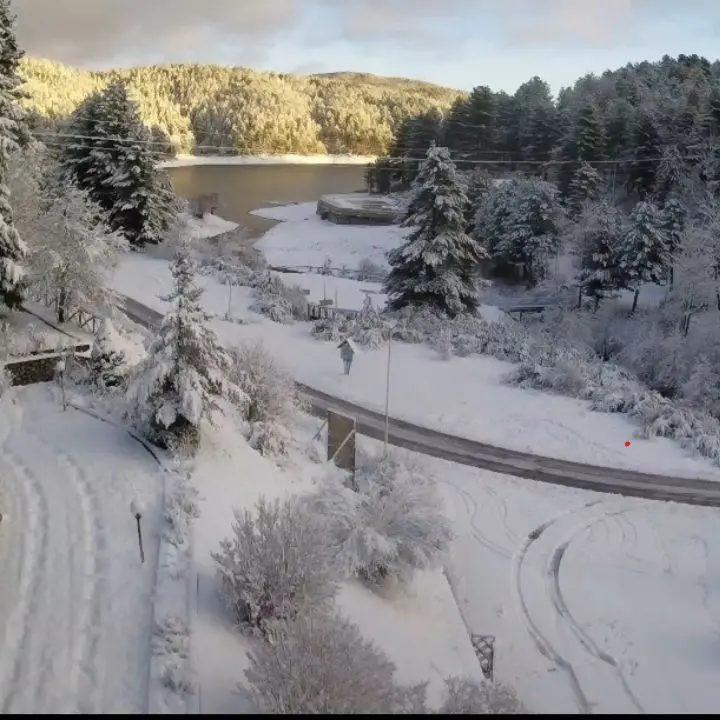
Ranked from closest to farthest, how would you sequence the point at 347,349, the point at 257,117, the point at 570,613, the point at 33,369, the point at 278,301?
the point at 570,613 < the point at 33,369 < the point at 347,349 < the point at 278,301 < the point at 257,117

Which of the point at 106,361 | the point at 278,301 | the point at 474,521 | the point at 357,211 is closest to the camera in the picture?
the point at 474,521

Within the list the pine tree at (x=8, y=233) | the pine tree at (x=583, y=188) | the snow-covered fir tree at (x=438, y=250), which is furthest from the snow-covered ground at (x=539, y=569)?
the pine tree at (x=583, y=188)

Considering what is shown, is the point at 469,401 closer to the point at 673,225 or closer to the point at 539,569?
the point at 539,569

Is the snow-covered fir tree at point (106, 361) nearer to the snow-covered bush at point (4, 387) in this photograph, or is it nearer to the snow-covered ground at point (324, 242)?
the snow-covered bush at point (4, 387)

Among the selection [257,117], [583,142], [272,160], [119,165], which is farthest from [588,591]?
[257,117]

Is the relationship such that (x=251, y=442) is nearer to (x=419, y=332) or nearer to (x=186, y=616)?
(x=186, y=616)

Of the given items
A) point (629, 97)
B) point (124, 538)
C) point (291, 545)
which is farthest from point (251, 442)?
point (629, 97)
